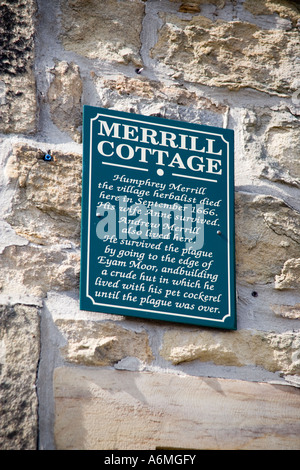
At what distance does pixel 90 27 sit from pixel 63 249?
80cm

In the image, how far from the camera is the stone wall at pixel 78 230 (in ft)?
7.04

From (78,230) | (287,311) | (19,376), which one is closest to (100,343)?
(19,376)

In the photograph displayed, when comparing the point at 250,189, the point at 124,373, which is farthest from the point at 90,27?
the point at 124,373

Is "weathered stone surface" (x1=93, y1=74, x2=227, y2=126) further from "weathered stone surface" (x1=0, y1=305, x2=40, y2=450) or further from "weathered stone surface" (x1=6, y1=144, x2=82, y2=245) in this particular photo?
"weathered stone surface" (x1=0, y1=305, x2=40, y2=450)

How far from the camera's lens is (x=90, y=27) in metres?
2.63

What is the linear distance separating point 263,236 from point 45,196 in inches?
27.2

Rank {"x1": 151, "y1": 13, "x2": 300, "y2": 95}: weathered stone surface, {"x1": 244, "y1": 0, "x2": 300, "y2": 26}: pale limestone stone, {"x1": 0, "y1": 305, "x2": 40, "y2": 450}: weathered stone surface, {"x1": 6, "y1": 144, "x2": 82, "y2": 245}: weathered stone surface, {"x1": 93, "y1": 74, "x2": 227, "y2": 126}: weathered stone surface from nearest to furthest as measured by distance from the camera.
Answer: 1. {"x1": 0, "y1": 305, "x2": 40, "y2": 450}: weathered stone surface
2. {"x1": 6, "y1": 144, "x2": 82, "y2": 245}: weathered stone surface
3. {"x1": 93, "y1": 74, "x2": 227, "y2": 126}: weathered stone surface
4. {"x1": 151, "y1": 13, "x2": 300, "y2": 95}: weathered stone surface
5. {"x1": 244, "y1": 0, "x2": 300, "y2": 26}: pale limestone stone

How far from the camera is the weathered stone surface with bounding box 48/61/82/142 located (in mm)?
2465

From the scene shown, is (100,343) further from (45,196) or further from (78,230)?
(45,196)

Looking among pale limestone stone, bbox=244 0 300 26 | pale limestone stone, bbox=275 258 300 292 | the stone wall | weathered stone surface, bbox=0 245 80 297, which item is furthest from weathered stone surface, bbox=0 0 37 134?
pale limestone stone, bbox=275 258 300 292

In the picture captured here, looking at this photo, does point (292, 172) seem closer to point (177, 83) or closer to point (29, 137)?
point (177, 83)

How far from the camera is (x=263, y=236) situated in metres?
2.49

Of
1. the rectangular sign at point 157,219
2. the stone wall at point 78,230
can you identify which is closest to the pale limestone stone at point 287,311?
the stone wall at point 78,230

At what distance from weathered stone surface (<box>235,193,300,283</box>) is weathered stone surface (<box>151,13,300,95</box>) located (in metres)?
0.43
